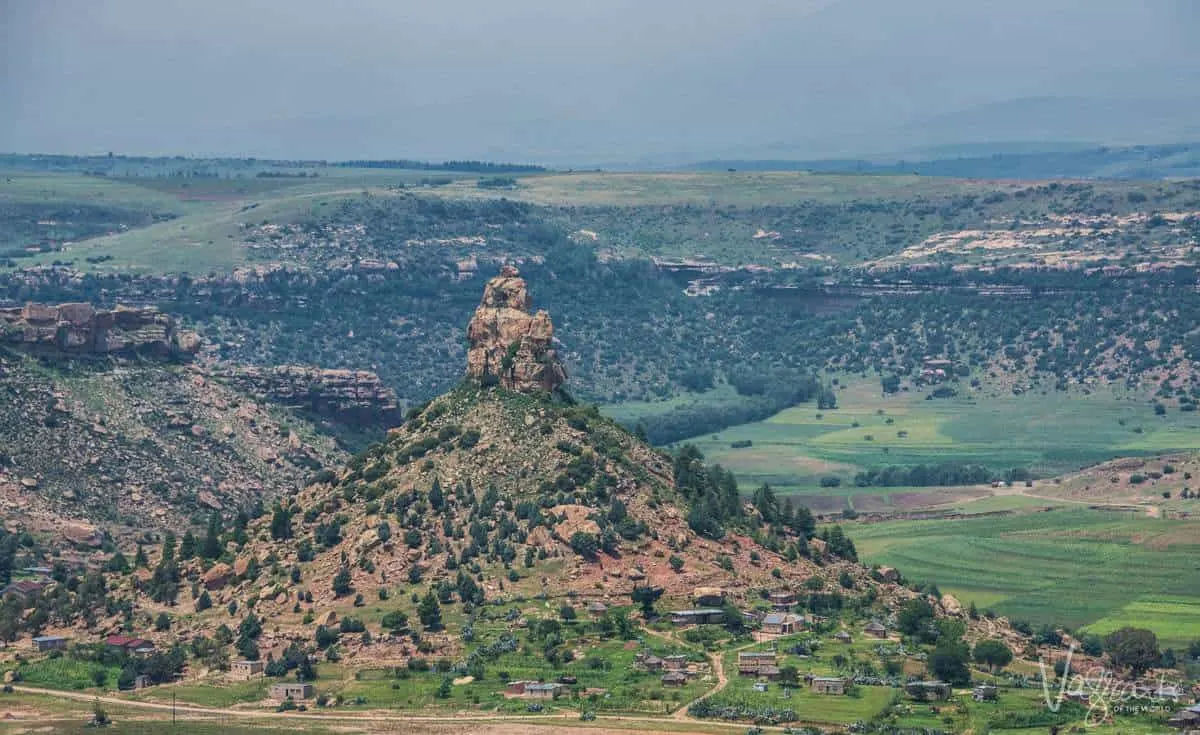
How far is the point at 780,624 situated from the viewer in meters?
122

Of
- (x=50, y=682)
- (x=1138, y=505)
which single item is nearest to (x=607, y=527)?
(x=50, y=682)

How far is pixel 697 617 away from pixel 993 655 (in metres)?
12.2

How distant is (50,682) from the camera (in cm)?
12212

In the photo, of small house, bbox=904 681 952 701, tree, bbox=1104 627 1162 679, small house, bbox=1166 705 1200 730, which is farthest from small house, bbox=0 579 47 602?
small house, bbox=1166 705 1200 730

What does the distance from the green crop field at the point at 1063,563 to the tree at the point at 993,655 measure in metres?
26.7

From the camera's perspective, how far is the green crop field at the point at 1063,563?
15500 centimetres

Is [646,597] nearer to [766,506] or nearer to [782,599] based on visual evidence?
[782,599]

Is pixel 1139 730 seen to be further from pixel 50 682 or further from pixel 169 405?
pixel 169 405

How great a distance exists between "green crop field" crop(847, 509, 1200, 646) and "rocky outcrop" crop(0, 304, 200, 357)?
45.2 metres

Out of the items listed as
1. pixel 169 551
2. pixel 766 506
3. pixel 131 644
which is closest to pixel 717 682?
pixel 766 506

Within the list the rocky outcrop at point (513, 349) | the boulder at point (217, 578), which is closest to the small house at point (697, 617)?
the rocky outcrop at point (513, 349)

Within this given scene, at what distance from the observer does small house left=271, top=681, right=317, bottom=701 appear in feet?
384

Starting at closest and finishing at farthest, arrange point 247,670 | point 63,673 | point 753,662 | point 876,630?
point 753,662 → point 247,670 → point 876,630 → point 63,673

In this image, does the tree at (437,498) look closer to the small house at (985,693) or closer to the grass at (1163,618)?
the small house at (985,693)
